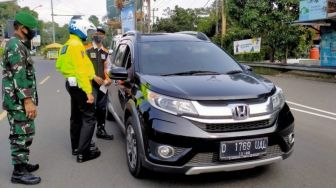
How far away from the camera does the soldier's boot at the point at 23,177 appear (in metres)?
4.48

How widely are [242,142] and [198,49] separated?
199 centimetres

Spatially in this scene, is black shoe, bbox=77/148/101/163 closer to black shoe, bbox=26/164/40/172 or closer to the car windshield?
black shoe, bbox=26/164/40/172

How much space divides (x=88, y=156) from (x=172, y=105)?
73.0 inches

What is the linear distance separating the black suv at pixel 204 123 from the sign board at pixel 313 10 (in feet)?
50.3

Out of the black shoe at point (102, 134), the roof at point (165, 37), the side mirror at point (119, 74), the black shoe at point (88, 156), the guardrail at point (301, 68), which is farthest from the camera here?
the guardrail at point (301, 68)

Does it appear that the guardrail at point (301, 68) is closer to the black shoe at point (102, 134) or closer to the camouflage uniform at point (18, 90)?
the black shoe at point (102, 134)

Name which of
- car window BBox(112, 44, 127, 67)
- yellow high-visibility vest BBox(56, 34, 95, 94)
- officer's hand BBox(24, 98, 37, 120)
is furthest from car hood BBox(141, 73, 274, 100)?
car window BBox(112, 44, 127, 67)

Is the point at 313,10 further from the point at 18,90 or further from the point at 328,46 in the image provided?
the point at 18,90

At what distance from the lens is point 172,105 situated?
13.1 ft

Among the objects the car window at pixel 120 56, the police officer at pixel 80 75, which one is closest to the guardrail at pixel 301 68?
the car window at pixel 120 56

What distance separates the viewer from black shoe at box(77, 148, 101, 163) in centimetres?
524

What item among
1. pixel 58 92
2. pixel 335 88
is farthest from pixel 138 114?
pixel 335 88

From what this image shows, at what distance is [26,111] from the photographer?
14.2ft

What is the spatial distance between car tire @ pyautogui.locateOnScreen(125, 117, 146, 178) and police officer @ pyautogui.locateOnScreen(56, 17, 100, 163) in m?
0.62
